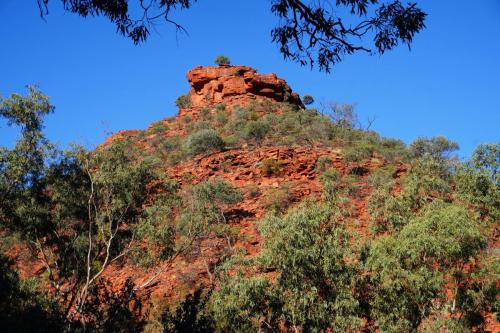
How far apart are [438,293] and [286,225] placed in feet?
14.8

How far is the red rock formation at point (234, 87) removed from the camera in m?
47.0

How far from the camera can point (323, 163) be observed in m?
28.2

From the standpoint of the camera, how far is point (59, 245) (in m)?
16.5

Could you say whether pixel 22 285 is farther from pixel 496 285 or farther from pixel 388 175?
pixel 388 175

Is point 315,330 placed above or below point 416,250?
below

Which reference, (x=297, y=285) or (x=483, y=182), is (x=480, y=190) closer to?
(x=483, y=182)

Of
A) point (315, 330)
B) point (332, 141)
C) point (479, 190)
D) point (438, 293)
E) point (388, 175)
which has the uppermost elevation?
point (332, 141)

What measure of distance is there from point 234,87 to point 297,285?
37166 millimetres

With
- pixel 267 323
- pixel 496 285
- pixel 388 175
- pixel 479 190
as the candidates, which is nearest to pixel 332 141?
pixel 388 175

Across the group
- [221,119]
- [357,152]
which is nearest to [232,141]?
[221,119]

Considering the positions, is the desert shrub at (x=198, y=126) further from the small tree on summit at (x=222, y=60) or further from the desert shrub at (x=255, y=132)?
the small tree on summit at (x=222, y=60)

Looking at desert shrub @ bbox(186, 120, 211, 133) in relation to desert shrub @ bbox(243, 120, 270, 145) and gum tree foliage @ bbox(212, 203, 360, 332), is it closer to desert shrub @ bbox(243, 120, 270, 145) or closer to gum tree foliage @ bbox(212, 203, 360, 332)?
desert shrub @ bbox(243, 120, 270, 145)

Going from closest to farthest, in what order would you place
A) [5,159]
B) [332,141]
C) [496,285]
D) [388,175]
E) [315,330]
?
[315,330]
[496,285]
[5,159]
[388,175]
[332,141]

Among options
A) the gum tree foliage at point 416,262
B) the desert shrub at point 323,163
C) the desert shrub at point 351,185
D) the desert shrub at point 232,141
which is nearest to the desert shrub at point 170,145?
the desert shrub at point 232,141
